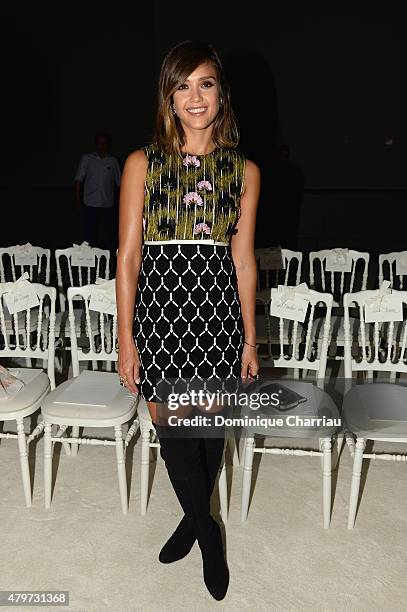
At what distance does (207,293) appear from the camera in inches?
60.0

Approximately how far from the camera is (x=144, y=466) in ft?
6.62

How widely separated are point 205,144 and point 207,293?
39cm

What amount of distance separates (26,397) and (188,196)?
0.99m

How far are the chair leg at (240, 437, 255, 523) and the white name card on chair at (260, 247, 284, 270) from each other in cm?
145

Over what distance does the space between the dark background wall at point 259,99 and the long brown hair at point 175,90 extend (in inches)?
192

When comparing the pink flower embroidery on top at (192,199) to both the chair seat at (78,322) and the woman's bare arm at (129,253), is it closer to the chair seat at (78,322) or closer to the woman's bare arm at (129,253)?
the woman's bare arm at (129,253)

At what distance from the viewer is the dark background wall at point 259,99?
19.7ft

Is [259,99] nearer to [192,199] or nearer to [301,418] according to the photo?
[301,418]

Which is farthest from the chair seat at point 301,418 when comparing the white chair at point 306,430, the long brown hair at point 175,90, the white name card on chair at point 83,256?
the white name card on chair at point 83,256

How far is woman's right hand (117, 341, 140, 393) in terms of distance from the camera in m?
1.55

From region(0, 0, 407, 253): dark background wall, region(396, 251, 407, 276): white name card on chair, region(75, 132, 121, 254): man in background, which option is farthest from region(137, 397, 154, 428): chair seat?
region(0, 0, 407, 253): dark background wall

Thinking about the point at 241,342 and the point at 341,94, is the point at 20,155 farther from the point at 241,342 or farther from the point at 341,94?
the point at 241,342

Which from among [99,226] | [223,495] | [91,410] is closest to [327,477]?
[223,495]

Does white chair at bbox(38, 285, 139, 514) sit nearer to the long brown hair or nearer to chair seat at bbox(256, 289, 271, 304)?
the long brown hair
